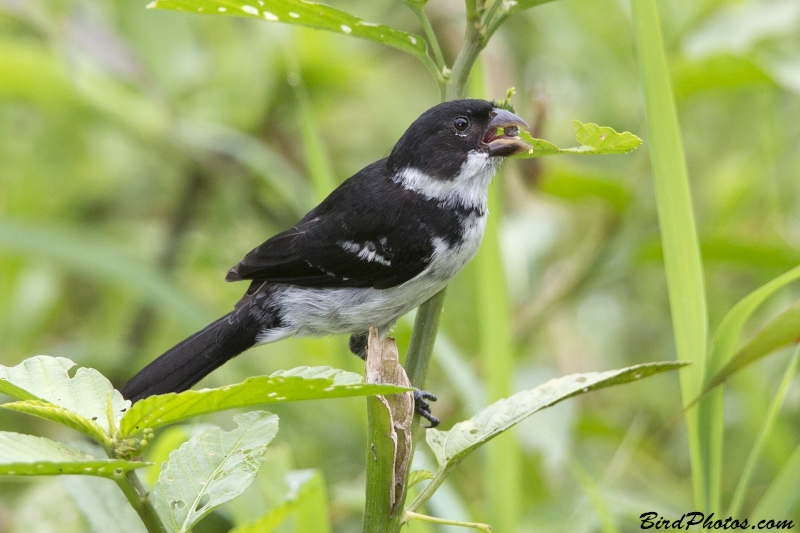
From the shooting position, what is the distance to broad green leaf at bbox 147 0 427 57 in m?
1.36

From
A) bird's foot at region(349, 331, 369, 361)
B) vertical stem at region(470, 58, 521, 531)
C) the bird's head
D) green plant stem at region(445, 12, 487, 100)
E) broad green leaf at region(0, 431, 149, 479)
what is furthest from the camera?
bird's foot at region(349, 331, 369, 361)

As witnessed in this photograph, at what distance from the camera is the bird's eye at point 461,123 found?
6.88ft

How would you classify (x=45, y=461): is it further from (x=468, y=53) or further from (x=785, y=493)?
(x=785, y=493)

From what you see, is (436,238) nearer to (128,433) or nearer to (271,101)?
(128,433)

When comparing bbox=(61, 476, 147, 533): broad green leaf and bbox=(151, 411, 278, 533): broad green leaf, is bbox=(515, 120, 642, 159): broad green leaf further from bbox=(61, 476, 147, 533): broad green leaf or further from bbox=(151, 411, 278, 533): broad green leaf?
bbox=(61, 476, 147, 533): broad green leaf

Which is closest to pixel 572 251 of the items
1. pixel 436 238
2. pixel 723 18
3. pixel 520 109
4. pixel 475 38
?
pixel 520 109

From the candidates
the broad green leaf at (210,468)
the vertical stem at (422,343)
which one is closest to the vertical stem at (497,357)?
the vertical stem at (422,343)

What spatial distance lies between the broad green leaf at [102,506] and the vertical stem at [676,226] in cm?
104

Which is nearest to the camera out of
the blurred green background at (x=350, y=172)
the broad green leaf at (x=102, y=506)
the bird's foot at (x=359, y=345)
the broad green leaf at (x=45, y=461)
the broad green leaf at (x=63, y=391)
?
the broad green leaf at (x=45, y=461)

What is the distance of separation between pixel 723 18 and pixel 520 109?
76.1 inches

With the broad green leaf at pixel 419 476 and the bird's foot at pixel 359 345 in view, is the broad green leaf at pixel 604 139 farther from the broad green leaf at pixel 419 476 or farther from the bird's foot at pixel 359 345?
the bird's foot at pixel 359 345

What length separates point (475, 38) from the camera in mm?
1381

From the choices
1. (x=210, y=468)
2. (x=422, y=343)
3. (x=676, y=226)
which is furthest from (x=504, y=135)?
(x=210, y=468)

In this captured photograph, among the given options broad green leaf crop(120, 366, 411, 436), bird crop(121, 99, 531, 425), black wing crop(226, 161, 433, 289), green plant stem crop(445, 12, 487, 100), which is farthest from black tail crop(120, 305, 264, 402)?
green plant stem crop(445, 12, 487, 100)
